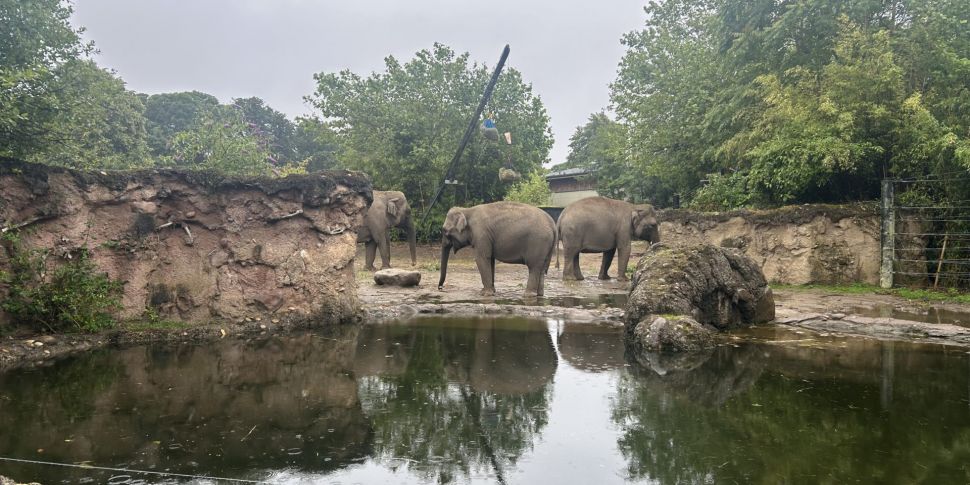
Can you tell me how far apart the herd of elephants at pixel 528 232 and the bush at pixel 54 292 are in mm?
6667

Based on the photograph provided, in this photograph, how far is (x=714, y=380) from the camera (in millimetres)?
5988

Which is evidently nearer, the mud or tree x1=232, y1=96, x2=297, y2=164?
the mud

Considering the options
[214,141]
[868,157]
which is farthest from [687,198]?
[214,141]

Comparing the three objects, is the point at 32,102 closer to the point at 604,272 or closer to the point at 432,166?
the point at 604,272

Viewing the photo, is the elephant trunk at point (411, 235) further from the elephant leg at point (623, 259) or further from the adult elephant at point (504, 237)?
the elephant leg at point (623, 259)

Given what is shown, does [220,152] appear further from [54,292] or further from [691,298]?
[691,298]

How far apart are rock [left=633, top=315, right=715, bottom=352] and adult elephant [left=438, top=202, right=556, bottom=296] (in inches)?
211

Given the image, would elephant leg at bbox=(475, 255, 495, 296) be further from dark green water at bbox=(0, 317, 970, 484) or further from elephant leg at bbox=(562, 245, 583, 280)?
dark green water at bbox=(0, 317, 970, 484)

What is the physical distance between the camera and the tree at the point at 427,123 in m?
24.0

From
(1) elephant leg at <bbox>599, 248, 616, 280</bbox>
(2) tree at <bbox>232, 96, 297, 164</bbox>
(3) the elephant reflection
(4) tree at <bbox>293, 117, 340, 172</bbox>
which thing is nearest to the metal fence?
(1) elephant leg at <bbox>599, 248, 616, 280</bbox>

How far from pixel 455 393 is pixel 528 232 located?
7815 millimetres

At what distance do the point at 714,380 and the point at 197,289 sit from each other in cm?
699

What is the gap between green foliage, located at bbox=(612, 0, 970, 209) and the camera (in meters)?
12.4

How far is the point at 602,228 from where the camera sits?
648 inches
